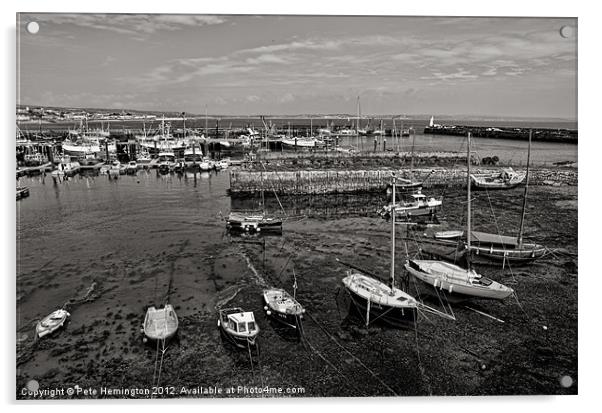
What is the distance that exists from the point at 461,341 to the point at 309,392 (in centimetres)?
330

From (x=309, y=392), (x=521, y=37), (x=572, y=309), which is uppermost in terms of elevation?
(x=521, y=37)

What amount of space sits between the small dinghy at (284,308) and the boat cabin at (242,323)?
2.24ft

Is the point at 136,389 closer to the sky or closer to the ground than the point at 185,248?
closer to the ground

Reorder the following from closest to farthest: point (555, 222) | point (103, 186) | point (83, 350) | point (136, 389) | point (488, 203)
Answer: point (136, 389), point (83, 350), point (555, 222), point (488, 203), point (103, 186)

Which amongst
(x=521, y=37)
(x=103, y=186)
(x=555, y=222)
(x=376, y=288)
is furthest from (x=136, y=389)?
(x=103, y=186)

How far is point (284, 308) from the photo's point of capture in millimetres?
9383

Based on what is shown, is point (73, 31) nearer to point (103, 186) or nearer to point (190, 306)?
point (190, 306)

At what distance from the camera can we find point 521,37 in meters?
7.56

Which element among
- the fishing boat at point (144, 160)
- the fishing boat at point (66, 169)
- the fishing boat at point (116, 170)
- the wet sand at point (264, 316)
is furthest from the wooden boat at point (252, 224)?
the fishing boat at point (144, 160)

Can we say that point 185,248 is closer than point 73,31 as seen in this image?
No

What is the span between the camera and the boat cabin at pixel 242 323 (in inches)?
339

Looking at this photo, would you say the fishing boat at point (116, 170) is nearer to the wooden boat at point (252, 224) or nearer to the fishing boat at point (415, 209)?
the wooden boat at point (252, 224)

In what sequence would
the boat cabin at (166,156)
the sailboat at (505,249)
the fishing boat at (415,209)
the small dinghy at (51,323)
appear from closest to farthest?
the small dinghy at (51,323) → the sailboat at (505,249) → the fishing boat at (415,209) → the boat cabin at (166,156)

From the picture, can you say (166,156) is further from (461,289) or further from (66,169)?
(461,289)
